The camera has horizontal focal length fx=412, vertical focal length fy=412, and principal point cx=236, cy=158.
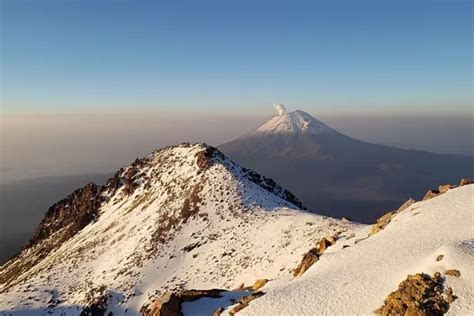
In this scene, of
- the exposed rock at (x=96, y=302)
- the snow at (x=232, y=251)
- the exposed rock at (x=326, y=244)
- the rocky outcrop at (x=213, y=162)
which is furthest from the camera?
the rocky outcrop at (x=213, y=162)

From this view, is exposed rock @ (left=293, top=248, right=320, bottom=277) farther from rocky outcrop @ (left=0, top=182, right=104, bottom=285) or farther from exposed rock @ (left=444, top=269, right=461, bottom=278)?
rocky outcrop @ (left=0, top=182, right=104, bottom=285)

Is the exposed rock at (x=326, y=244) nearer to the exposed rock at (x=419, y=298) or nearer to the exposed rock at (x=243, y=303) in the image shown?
the exposed rock at (x=243, y=303)

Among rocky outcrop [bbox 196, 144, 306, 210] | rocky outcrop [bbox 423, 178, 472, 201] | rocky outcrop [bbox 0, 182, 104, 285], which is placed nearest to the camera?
rocky outcrop [bbox 423, 178, 472, 201]

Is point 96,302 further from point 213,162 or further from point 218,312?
point 213,162

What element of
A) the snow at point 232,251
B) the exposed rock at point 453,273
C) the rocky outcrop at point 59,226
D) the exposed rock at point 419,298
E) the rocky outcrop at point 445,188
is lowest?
the rocky outcrop at point 59,226

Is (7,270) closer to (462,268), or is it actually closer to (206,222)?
(206,222)

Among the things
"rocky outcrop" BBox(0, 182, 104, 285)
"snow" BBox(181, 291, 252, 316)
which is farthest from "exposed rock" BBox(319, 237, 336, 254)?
"rocky outcrop" BBox(0, 182, 104, 285)

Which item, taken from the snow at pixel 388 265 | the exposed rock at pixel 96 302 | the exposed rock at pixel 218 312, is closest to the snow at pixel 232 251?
the snow at pixel 388 265
